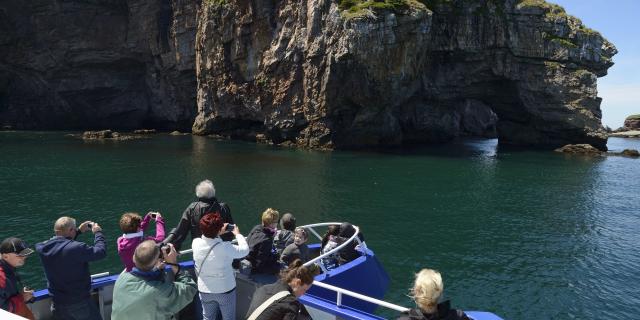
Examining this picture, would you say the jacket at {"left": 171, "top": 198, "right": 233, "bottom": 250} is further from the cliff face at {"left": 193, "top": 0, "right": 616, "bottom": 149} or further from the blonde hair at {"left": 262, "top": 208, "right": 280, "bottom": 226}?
the cliff face at {"left": 193, "top": 0, "right": 616, "bottom": 149}

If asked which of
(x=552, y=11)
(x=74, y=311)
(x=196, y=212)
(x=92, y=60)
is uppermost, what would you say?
(x=552, y=11)

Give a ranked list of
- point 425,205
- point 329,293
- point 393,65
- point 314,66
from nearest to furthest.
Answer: point 329,293 → point 425,205 → point 393,65 → point 314,66

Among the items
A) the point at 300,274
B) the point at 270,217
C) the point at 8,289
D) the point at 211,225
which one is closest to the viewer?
the point at 300,274

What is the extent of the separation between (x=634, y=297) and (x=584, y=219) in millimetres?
11724

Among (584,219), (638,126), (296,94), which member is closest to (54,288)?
(584,219)

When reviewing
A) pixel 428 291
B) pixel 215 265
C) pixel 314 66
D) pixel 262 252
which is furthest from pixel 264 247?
pixel 314 66

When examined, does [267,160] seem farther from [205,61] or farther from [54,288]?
[54,288]

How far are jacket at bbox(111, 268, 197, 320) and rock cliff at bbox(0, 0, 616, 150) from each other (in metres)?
51.1

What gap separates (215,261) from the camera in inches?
260

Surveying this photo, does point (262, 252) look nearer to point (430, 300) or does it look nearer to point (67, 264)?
point (67, 264)

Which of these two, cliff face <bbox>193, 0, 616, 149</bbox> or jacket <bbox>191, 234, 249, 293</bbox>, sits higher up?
cliff face <bbox>193, 0, 616, 149</bbox>

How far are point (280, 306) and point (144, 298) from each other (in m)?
1.75

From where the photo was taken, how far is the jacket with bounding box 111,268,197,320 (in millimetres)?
5289

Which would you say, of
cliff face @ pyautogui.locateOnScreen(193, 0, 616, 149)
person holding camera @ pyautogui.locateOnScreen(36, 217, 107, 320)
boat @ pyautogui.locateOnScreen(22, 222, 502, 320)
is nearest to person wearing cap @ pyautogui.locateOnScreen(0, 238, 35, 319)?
person holding camera @ pyautogui.locateOnScreen(36, 217, 107, 320)
